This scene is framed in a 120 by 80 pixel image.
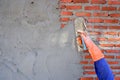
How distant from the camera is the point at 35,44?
9.87ft

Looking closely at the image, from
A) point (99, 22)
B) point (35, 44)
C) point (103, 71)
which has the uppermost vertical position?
point (99, 22)

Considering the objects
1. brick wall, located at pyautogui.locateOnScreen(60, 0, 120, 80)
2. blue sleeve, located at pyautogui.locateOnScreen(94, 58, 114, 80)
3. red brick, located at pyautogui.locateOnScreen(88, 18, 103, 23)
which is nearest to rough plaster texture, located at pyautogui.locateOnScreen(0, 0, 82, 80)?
brick wall, located at pyautogui.locateOnScreen(60, 0, 120, 80)

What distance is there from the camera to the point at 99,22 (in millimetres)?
2961

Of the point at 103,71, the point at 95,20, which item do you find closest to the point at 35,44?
the point at 95,20

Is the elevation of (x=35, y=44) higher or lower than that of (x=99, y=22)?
lower

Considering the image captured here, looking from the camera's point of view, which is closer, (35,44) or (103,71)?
(103,71)

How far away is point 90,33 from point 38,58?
29.3 inches

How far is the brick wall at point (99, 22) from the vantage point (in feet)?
9.62

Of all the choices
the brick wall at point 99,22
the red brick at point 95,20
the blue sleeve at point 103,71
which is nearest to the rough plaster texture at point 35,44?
the brick wall at point 99,22

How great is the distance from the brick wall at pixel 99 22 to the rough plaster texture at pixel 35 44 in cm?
11

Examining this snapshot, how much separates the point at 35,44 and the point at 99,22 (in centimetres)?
87

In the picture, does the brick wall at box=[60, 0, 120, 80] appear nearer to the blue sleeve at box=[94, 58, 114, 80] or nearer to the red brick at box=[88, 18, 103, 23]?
the red brick at box=[88, 18, 103, 23]

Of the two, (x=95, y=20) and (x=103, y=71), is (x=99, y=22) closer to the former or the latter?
(x=95, y=20)

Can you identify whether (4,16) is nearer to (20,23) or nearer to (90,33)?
(20,23)
